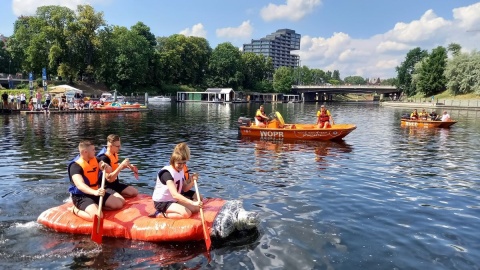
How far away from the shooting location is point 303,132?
79.0 ft

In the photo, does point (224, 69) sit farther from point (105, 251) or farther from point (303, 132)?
point (105, 251)

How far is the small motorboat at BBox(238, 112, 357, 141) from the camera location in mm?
23844

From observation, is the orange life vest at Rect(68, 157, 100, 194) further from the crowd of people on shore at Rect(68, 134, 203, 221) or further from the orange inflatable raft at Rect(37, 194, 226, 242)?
the orange inflatable raft at Rect(37, 194, 226, 242)

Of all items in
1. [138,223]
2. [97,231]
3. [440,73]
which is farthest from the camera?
[440,73]

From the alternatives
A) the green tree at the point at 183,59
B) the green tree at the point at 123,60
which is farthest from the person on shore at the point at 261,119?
the green tree at the point at 183,59

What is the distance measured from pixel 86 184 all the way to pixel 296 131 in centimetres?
1705

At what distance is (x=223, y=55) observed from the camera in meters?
126

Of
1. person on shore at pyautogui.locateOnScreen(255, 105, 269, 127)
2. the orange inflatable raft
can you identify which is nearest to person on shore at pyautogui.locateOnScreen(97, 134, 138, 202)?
the orange inflatable raft

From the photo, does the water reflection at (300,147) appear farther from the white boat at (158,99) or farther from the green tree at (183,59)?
the green tree at (183,59)

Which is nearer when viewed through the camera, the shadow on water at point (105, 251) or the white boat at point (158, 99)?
the shadow on water at point (105, 251)

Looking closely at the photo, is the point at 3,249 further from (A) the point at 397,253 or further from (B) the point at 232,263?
(A) the point at 397,253

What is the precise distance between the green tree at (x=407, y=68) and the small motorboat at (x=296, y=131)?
102m

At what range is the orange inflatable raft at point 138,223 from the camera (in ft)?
26.2

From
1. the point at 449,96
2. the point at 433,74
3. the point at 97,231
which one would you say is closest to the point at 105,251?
the point at 97,231
